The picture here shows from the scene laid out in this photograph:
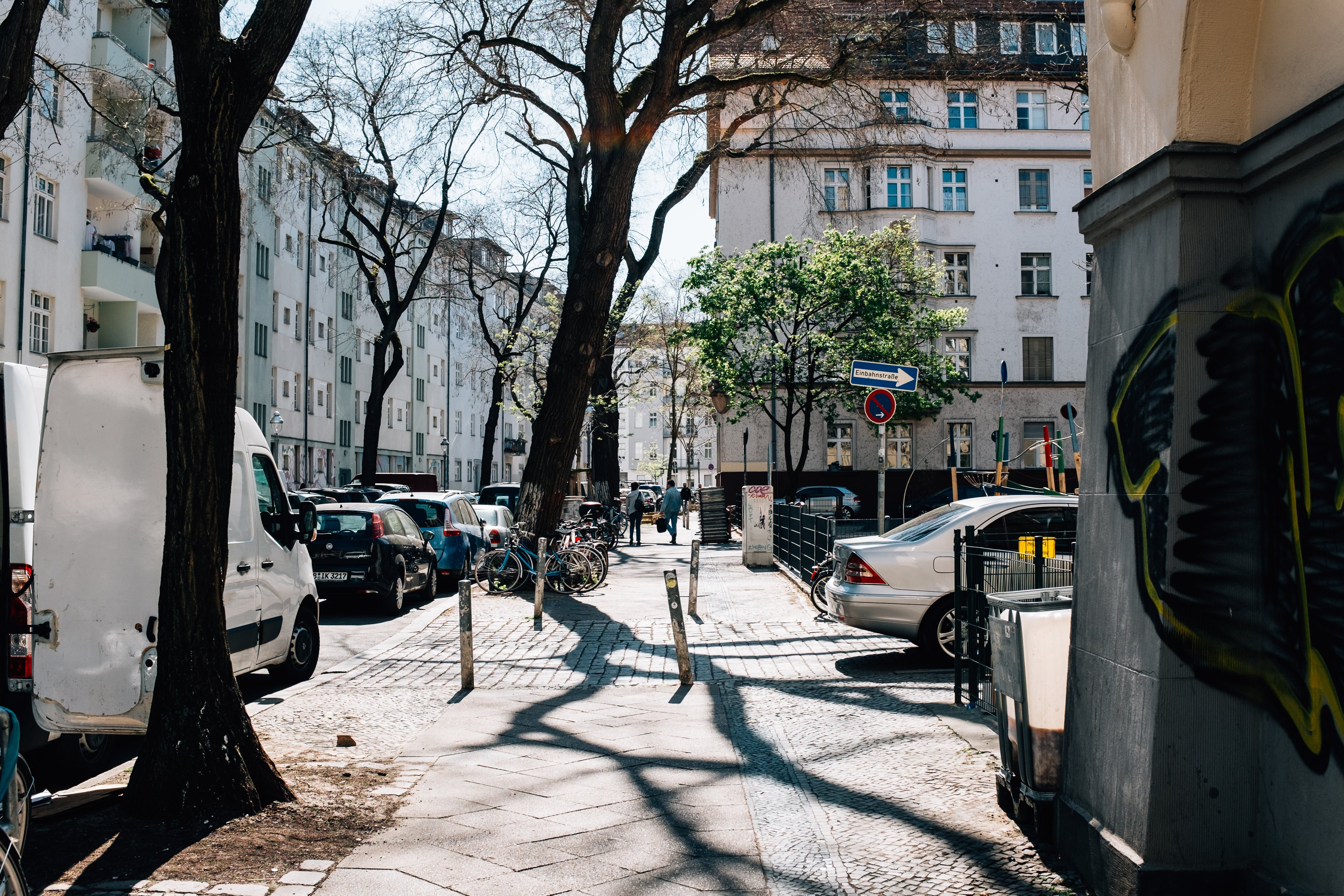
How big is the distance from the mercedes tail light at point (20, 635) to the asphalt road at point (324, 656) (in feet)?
2.08

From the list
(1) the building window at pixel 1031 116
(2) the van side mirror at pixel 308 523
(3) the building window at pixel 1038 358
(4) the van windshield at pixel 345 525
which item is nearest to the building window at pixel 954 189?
(1) the building window at pixel 1031 116

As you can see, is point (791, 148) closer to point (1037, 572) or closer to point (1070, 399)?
point (1037, 572)

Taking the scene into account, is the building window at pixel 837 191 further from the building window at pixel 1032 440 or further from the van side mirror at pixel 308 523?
the van side mirror at pixel 308 523

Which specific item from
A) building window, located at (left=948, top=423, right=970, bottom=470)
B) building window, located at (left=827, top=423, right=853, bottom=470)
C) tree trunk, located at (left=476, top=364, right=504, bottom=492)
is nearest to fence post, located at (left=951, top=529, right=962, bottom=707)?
tree trunk, located at (left=476, top=364, right=504, bottom=492)

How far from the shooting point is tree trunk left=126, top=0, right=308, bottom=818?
5.83 m

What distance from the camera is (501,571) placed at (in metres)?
18.6

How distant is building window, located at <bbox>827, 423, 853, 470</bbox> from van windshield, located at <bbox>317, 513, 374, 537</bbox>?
3511 cm

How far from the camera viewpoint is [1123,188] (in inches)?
197

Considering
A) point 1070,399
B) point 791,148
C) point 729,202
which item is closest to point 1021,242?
point 1070,399

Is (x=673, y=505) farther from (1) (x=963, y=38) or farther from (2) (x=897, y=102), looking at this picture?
(1) (x=963, y=38)

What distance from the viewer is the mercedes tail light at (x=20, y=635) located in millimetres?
6750

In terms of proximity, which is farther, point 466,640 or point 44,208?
point 44,208

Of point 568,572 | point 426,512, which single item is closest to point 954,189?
point 426,512

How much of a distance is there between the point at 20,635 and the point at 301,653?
4065mm
